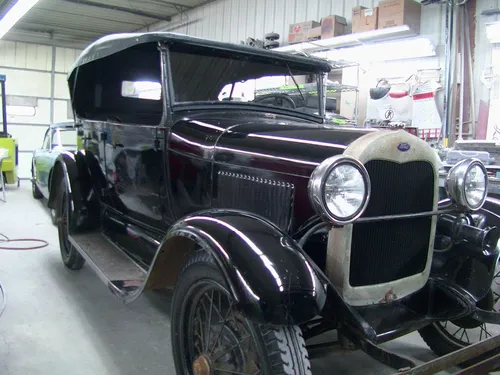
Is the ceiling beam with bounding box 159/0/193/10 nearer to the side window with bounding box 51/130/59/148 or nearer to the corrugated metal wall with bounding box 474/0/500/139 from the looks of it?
the side window with bounding box 51/130/59/148

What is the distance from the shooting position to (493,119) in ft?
15.4

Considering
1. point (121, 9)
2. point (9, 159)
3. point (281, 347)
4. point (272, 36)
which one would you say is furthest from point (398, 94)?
point (121, 9)

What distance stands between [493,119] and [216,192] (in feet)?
12.3

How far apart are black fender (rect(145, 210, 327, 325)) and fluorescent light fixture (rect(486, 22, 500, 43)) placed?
164 inches

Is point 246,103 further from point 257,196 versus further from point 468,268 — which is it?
point 468,268

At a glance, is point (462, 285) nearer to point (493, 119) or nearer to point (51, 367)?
point (51, 367)

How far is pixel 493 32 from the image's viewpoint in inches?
182

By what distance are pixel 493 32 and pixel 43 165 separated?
6.11m

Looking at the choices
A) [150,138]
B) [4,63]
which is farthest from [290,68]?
[4,63]

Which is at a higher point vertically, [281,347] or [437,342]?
[281,347]

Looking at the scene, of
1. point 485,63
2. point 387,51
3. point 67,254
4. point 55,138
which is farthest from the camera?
point 55,138

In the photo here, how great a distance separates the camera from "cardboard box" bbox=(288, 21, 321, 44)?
641cm

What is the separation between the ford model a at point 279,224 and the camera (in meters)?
1.52

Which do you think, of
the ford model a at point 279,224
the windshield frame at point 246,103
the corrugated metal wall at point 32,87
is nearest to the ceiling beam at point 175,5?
the corrugated metal wall at point 32,87
